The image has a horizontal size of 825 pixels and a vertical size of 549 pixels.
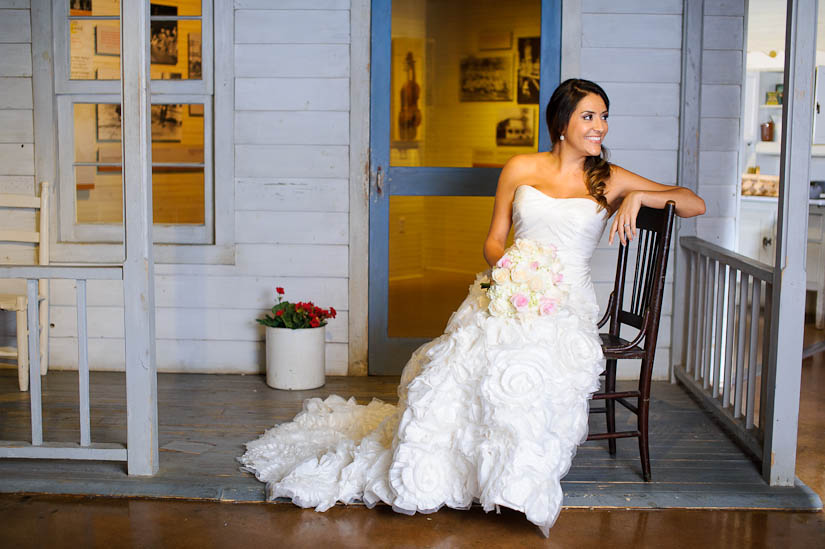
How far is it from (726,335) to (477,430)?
1395mm

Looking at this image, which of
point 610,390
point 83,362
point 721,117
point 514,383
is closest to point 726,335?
point 610,390

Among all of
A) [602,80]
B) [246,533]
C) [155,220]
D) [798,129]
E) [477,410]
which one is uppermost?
[602,80]

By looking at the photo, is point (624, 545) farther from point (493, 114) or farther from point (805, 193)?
point (493, 114)

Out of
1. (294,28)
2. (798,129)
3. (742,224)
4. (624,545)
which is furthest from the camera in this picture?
(742,224)

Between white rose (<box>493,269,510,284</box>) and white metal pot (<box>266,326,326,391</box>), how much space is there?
1697mm

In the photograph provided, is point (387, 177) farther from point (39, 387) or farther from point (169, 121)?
point (39, 387)

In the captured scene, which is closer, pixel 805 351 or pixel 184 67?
pixel 184 67

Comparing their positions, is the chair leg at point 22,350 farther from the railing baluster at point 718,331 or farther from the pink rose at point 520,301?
the railing baluster at point 718,331

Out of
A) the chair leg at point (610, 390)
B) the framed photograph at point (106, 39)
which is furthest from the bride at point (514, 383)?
the framed photograph at point (106, 39)

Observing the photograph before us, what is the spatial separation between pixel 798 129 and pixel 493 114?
6.35ft

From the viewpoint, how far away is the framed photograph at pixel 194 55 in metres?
4.67

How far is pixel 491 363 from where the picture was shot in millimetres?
2871

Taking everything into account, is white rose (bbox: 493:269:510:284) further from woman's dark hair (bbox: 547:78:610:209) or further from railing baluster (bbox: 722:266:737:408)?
railing baluster (bbox: 722:266:737:408)

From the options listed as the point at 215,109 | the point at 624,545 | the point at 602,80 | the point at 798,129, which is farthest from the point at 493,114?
the point at 624,545
